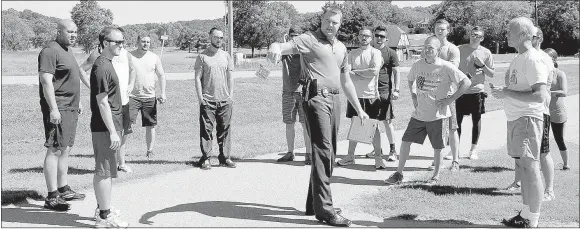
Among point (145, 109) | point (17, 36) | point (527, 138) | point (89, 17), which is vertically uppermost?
point (89, 17)

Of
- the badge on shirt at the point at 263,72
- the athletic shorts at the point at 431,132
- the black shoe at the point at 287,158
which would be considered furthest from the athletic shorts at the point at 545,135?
the black shoe at the point at 287,158

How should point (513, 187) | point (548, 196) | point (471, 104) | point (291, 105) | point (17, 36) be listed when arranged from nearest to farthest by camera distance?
point (548, 196)
point (513, 187)
point (291, 105)
point (471, 104)
point (17, 36)

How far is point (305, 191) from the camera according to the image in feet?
23.5

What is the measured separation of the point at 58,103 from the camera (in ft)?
20.2

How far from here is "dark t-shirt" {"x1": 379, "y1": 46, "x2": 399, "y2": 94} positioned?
29.6 ft

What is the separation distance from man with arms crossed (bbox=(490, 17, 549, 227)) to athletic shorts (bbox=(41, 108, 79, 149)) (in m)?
4.46

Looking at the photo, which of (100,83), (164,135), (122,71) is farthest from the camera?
(164,135)

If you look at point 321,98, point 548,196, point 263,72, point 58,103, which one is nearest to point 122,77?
point 58,103

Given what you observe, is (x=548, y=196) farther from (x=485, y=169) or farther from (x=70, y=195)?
(x=70, y=195)

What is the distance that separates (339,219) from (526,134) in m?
1.99

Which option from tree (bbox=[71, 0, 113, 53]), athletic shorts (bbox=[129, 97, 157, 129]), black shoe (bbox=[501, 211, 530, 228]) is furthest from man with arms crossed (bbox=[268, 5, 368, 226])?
tree (bbox=[71, 0, 113, 53])

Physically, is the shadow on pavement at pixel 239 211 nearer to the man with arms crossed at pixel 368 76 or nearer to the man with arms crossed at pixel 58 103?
the man with arms crossed at pixel 58 103

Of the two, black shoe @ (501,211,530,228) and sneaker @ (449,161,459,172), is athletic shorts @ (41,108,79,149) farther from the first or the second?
sneaker @ (449,161,459,172)

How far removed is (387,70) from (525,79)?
3707mm
